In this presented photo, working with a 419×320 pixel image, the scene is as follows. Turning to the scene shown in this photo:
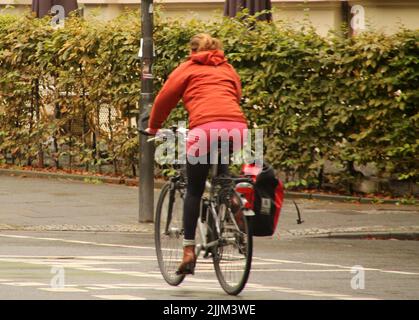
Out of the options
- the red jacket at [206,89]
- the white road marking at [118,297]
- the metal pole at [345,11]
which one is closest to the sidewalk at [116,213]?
the red jacket at [206,89]

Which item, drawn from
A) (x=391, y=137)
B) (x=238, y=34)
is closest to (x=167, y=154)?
(x=238, y=34)

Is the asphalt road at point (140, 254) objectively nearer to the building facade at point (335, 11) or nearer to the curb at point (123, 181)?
the curb at point (123, 181)

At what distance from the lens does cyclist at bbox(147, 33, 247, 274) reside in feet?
34.9

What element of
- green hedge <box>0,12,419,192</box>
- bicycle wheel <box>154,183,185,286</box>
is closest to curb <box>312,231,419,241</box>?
green hedge <box>0,12,419,192</box>

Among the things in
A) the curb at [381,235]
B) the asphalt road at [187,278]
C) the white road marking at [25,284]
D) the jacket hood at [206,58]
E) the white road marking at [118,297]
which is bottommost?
the curb at [381,235]

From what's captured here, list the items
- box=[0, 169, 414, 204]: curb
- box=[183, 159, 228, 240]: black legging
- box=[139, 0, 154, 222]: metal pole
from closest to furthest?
box=[183, 159, 228, 240]: black legging
box=[139, 0, 154, 222]: metal pole
box=[0, 169, 414, 204]: curb

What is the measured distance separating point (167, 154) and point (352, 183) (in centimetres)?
250

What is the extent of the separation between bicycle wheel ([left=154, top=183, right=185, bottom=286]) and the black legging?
1.14 ft

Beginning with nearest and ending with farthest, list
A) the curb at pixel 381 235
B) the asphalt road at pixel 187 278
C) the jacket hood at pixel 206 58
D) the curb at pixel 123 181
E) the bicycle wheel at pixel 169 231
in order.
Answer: the asphalt road at pixel 187 278 < the jacket hood at pixel 206 58 < the bicycle wheel at pixel 169 231 < the curb at pixel 381 235 < the curb at pixel 123 181

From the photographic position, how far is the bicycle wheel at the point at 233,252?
10299mm

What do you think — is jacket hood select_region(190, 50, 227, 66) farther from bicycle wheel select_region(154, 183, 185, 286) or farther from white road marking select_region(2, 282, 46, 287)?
white road marking select_region(2, 282, 46, 287)

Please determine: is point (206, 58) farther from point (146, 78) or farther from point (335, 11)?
point (335, 11)

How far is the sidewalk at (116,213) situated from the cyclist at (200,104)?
5194 millimetres

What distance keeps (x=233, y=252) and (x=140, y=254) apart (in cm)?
333
